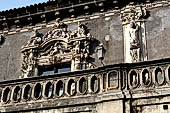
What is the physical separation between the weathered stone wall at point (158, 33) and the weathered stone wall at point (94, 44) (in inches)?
48.2

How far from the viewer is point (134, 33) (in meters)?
14.0

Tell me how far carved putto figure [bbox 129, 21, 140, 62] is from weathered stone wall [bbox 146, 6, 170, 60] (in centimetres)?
44

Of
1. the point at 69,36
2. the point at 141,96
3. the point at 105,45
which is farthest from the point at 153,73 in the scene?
the point at 69,36

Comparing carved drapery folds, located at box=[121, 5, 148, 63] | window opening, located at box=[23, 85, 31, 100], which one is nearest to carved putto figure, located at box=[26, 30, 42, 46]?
carved drapery folds, located at box=[121, 5, 148, 63]

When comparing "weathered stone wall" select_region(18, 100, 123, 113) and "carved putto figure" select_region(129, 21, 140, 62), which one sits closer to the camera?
"weathered stone wall" select_region(18, 100, 123, 113)

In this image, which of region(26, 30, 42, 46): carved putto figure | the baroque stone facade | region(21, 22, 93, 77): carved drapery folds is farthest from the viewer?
region(26, 30, 42, 46): carved putto figure

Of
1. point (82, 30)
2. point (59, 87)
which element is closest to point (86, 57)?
point (82, 30)

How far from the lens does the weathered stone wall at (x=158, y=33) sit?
1318 centimetres

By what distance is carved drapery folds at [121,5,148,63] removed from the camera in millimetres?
13430

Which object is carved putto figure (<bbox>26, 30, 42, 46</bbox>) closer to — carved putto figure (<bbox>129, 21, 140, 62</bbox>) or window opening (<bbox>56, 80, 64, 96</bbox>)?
carved putto figure (<bbox>129, 21, 140, 62</bbox>)

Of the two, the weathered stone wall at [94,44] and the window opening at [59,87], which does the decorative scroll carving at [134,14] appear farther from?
the window opening at [59,87]

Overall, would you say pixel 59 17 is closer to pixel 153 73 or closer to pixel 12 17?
pixel 12 17

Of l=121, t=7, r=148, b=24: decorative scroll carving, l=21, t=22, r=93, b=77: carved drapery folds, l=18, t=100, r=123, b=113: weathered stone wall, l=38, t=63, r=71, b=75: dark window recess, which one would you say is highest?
l=121, t=7, r=148, b=24: decorative scroll carving

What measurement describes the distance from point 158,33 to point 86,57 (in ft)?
10.4
